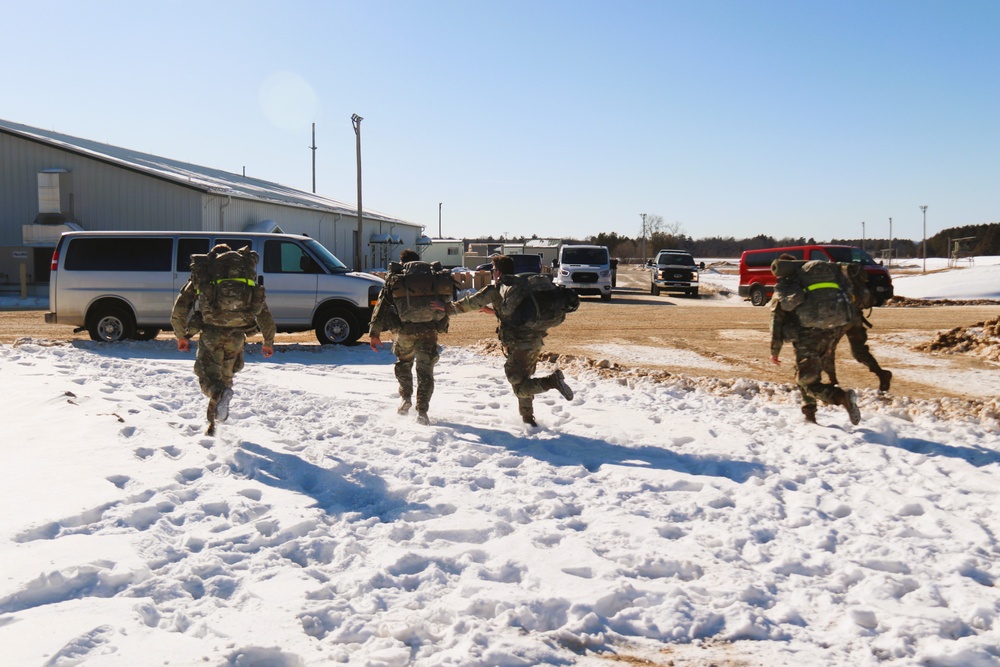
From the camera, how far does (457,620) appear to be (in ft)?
11.9

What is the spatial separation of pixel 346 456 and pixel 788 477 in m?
3.40

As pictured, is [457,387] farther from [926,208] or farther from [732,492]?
[926,208]

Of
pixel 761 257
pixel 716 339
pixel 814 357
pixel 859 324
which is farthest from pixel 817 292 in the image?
pixel 761 257

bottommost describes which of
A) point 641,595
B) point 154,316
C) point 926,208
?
point 641,595

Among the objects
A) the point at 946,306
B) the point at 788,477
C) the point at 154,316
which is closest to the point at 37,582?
the point at 788,477

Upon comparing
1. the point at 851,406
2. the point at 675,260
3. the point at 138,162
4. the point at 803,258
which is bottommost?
the point at 851,406

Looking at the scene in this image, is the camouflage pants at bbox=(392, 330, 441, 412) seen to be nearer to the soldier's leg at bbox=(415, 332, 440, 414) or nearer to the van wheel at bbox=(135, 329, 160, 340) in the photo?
the soldier's leg at bbox=(415, 332, 440, 414)

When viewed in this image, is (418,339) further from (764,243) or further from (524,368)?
(764,243)

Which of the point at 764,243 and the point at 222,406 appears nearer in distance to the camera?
the point at 222,406

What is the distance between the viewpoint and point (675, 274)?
3266 cm

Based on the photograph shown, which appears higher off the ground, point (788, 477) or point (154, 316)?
point (154, 316)

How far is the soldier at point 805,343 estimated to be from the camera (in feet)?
24.2

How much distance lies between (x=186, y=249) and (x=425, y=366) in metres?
7.80

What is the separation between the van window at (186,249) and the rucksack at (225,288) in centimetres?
724
